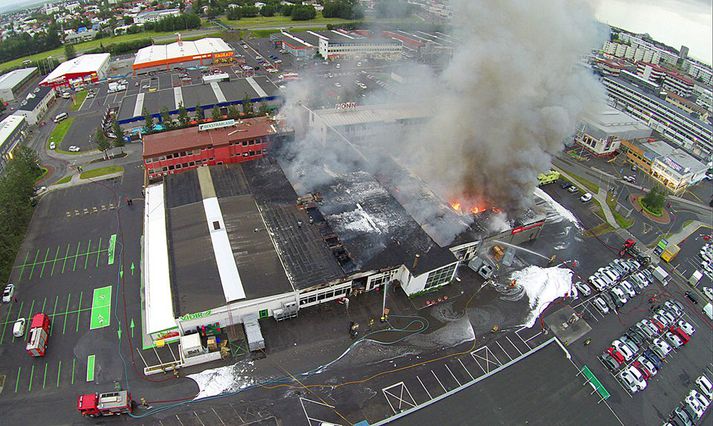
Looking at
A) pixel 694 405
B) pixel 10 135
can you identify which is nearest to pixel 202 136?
pixel 10 135

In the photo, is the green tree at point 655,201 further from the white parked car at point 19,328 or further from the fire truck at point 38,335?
the white parked car at point 19,328

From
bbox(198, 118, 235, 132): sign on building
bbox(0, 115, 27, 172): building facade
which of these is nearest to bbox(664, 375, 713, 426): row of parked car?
bbox(198, 118, 235, 132): sign on building

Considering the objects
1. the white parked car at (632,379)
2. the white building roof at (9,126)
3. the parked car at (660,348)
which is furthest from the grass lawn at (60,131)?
the parked car at (660,348)

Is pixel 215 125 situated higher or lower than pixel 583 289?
higher

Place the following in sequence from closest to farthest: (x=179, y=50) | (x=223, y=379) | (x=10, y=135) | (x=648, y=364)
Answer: (x=223, y=379), (x=648, y=364), (x=10, y=135), (x=179, y=50)

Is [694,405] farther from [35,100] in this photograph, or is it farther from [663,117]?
[35,100]

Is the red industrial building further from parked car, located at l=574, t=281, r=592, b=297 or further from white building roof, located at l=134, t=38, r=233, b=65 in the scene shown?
white building roof, located at l=134, t=38, r=233, b=65

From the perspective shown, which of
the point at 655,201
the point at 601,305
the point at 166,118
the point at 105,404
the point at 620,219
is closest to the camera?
the point at 105,404
